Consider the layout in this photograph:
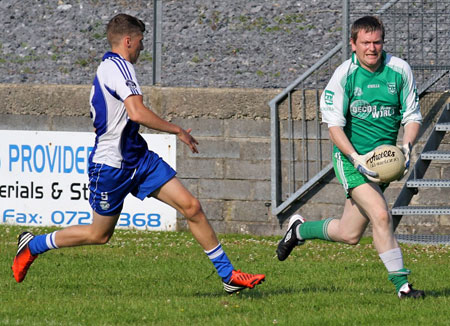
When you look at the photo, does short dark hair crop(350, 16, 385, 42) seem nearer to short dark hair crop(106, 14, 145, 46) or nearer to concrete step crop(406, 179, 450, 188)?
short dark hair crop(106, 14, 145, 46)

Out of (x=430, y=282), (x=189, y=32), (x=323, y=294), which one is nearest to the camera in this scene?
(x=323, y=294)

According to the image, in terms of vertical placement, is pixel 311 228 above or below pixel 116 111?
below

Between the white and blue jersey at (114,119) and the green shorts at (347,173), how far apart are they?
1.47m

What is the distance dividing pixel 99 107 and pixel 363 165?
1981mm

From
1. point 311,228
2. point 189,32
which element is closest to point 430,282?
point 311,228

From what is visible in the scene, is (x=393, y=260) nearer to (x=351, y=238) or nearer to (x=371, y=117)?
(x=351, y=238)

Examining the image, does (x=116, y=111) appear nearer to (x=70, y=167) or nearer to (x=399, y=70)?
(x=399, y=70)

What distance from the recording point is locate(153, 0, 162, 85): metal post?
12625 mm

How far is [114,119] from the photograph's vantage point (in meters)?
7.44

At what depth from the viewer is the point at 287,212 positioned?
39.9 feet

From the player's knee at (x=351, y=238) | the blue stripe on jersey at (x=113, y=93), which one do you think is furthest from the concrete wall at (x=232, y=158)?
the blue stripe on jersey at (x=113, y=93)

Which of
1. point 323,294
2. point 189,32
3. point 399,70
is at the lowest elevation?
point 323,294

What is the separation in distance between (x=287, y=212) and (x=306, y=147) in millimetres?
819

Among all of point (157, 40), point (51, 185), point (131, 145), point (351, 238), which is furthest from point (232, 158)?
point (131, 145)
